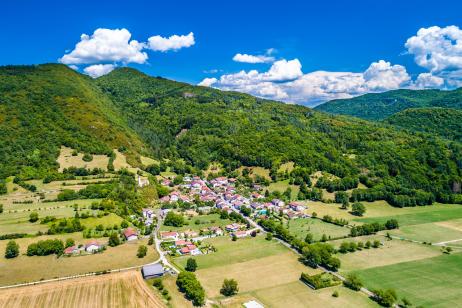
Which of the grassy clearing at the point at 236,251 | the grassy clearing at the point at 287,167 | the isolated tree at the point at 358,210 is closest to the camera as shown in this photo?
→ the grassy clearing at the point at 236,251

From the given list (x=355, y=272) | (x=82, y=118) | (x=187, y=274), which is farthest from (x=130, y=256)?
(x=82, y=118)

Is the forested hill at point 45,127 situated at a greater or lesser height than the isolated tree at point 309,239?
greater

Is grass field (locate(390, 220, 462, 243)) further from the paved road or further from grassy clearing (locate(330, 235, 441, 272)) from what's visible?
the paved road

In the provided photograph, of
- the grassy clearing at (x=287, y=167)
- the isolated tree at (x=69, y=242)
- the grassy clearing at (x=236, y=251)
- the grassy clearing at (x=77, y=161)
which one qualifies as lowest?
the grassy clearing at (x=236, y=251)

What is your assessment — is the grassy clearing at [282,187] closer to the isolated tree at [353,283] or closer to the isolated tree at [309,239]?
the isolated tree at [309,239]

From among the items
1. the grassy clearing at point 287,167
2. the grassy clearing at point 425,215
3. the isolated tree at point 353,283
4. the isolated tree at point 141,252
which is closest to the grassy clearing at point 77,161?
the isolated tree at point 141,252

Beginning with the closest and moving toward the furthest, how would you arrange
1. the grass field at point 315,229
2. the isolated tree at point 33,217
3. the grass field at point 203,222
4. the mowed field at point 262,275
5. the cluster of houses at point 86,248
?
the mowed field at point 262,275, the cluster of houses at point 86,248, the isolated tree at point 33,217, the grass field at point 315,229, the grass field at point 203,222

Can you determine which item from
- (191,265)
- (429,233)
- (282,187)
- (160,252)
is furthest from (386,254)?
(282,187)

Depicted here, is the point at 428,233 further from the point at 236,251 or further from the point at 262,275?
the point at 262,275
